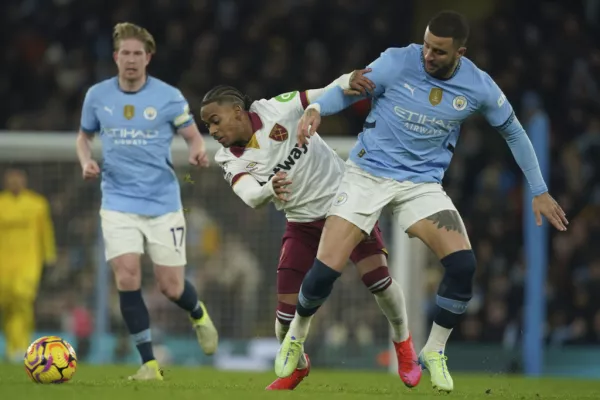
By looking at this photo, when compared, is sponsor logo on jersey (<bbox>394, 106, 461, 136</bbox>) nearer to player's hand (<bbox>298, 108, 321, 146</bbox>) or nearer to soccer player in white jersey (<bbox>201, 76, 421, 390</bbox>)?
soccer player in white jersey (<bbox>201, 76, 421, 390</bbox>)

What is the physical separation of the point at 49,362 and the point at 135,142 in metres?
2.10

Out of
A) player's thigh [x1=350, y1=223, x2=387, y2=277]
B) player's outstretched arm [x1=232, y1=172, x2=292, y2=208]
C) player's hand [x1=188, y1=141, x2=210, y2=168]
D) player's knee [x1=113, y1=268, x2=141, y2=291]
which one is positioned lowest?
player's knee [x1=113, y1=268, x2=141, y2=291]

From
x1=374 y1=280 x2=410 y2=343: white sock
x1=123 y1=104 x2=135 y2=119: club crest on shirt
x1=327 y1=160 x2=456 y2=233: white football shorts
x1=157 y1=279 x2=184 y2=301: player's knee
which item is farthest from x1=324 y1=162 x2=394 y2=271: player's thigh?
x1=123 y1=104 x2=135 y2=119: club crest on shirt

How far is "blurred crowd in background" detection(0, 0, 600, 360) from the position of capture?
15633 millimetres

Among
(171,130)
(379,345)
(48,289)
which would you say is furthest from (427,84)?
(48,289)

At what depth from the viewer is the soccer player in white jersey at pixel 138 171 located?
32.0 ft

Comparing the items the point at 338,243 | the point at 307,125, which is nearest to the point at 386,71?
the point at 307,125

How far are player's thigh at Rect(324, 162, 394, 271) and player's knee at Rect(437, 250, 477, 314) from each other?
529mm

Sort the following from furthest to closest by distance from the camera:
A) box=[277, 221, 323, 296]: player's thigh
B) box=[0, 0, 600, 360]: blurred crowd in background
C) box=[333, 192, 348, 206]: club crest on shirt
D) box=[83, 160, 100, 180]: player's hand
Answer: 1. box=[0, 0, 600, 360]: blurred crowd in background
2. box=[83, 160, 100, 180]: player's hand
3. box=[277, 221, 323, 296]: player's thigh
4. box=[333, 192, 348, 206]: club crest on shirt

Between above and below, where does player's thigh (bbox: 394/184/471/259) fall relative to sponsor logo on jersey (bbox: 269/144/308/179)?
below

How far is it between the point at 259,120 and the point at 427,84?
1158 mm

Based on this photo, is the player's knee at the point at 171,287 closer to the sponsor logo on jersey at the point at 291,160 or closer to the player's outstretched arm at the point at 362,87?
the sponsor logo on jersey at the point at 291,160

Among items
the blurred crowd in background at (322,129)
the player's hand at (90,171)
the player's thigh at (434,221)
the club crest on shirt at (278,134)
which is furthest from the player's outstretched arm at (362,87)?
the blurred crowd in background at (322,129)

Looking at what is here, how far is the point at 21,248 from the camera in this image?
1548 cm
